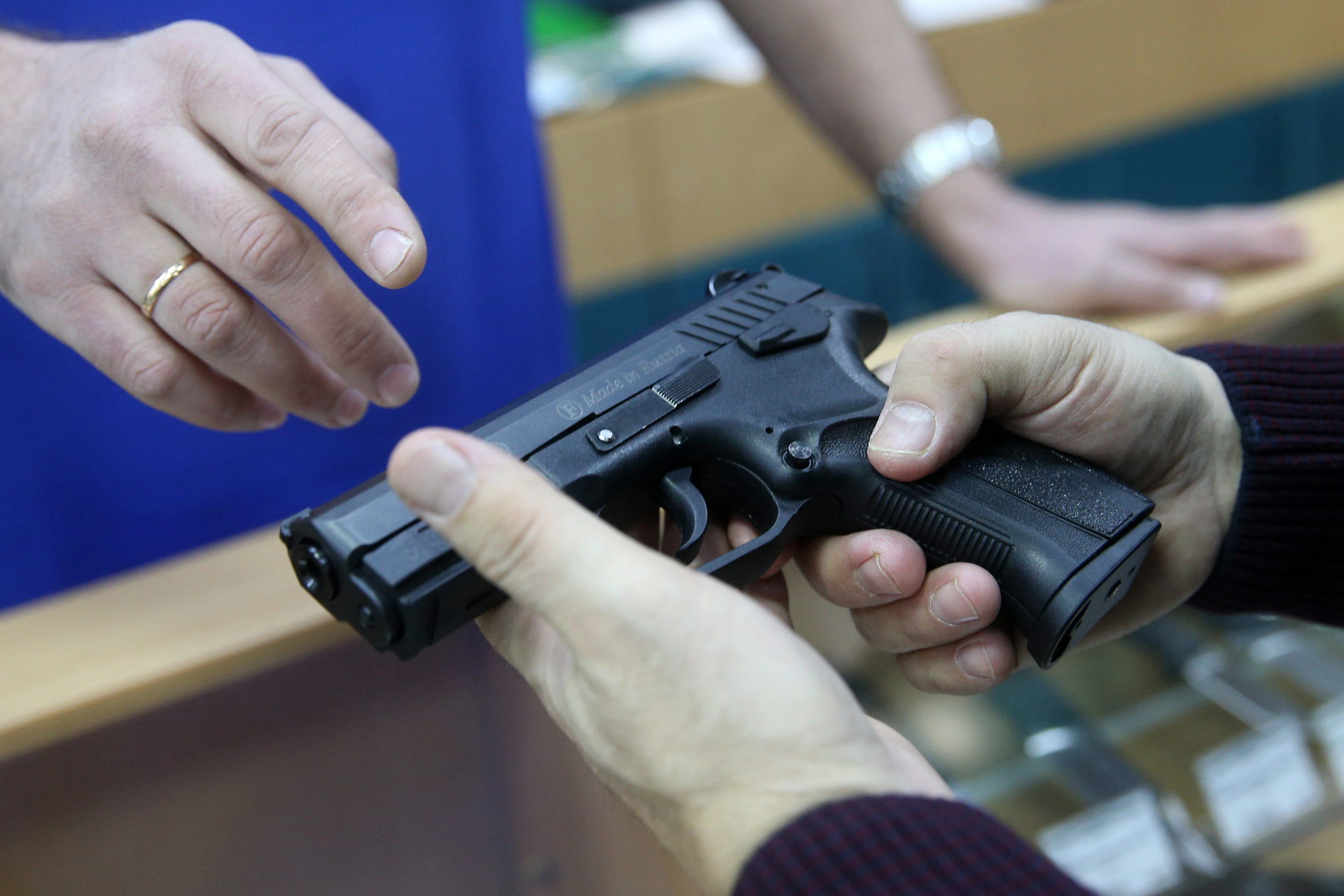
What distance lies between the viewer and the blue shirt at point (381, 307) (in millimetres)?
919

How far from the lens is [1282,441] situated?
75 centimetres

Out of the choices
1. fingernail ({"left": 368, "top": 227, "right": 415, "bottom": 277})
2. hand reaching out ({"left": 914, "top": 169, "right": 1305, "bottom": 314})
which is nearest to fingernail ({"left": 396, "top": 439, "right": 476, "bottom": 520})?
fingernail ({"left": 368, "top": 227, "right": 415, "bottom": 277})

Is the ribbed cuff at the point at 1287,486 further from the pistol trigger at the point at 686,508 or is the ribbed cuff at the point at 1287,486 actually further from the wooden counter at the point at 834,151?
the wooden counter at the point at 834,151

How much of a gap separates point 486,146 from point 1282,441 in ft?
2.40

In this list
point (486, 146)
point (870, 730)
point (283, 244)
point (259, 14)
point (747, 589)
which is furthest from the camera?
point (486, 146)

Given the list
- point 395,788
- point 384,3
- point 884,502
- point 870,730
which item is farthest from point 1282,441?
point 384,3

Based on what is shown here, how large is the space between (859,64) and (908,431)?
712 millimetres

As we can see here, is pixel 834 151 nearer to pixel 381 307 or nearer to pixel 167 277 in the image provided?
pixel 381 307

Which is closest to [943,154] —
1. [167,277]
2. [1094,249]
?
[1094,249]

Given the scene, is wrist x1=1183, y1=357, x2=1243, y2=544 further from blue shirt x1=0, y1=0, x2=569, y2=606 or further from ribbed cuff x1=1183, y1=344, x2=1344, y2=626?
blue shirt x1=0, y1=0, x2=569, y2=606

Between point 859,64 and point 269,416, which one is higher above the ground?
point 859,64

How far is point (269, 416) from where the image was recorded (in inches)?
29.2

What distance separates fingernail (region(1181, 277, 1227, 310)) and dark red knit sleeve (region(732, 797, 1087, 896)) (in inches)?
29.2

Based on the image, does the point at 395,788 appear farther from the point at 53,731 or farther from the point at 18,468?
the point at 18,468
